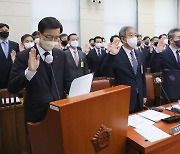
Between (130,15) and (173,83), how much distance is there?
5.63 meters

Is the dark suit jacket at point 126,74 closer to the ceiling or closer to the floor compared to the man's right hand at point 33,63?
closer to the floor

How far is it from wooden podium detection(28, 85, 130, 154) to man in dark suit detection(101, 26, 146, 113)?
1142 millimetres

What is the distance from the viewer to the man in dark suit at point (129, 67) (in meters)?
2.33

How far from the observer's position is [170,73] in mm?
2691

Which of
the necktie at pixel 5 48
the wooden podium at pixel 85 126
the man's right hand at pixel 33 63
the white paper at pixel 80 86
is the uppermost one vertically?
the necktie at pixel 5 48

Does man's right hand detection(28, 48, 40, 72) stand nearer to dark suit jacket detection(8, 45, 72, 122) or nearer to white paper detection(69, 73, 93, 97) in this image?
dark suit jacket detection(8, 45, 72, 122)

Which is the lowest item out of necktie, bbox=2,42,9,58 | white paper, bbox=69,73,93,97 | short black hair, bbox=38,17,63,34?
white paper, bbox=69,73,93,97

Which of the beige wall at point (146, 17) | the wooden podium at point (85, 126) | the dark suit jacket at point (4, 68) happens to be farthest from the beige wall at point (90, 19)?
the wooden podium at point (85, 126)

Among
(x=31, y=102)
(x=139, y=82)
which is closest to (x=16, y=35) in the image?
(x=139, y=82)

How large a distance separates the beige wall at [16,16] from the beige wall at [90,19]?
167 centimetres

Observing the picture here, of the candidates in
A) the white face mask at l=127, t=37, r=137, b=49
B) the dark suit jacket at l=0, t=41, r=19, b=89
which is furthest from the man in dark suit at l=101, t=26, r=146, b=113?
the dark suit jacket at l=0, t=41, r=19, b=89

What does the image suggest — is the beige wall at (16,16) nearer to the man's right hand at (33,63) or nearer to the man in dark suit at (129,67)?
the man in dark suit at (129,67)

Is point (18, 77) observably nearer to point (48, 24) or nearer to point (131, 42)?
point (48, 24)

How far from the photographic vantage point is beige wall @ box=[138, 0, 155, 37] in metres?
7.87
